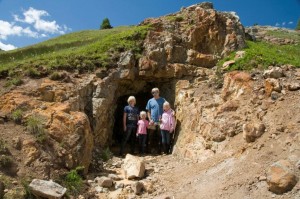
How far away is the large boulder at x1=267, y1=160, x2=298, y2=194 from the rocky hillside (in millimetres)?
21

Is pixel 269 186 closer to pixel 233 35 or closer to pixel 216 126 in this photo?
pixel 216 126

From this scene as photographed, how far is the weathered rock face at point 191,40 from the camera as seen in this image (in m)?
15.4

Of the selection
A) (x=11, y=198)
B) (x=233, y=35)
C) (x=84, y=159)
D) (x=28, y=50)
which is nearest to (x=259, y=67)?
(x=233, y=35)

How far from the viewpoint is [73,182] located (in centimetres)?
923

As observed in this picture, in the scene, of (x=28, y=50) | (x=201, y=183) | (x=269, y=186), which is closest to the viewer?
(x=269, y=186)

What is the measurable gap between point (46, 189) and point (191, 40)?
1042 centimetres

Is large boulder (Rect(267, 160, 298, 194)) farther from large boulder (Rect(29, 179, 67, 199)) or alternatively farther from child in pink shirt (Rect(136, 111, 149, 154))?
child in pink shirt (Rect(136, 111, 149, 154))

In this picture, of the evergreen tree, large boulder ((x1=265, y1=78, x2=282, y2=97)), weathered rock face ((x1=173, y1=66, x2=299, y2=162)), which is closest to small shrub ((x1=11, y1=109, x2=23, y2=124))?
weathered rock face ((x1=173, y1=66, x2=299, y2=162))

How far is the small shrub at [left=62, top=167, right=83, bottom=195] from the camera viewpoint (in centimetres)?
893

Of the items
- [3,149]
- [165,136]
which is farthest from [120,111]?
[3,149]

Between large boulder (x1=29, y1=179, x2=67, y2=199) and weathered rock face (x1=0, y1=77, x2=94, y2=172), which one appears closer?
large boulder (x1=29, y1=179, x2=67, y2=199)

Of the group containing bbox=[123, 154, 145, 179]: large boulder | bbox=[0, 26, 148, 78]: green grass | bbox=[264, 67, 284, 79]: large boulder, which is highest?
bbox=[0, 26, 148, 78]: green grass

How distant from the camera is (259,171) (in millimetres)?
8328

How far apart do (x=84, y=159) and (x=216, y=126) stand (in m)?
4.31
